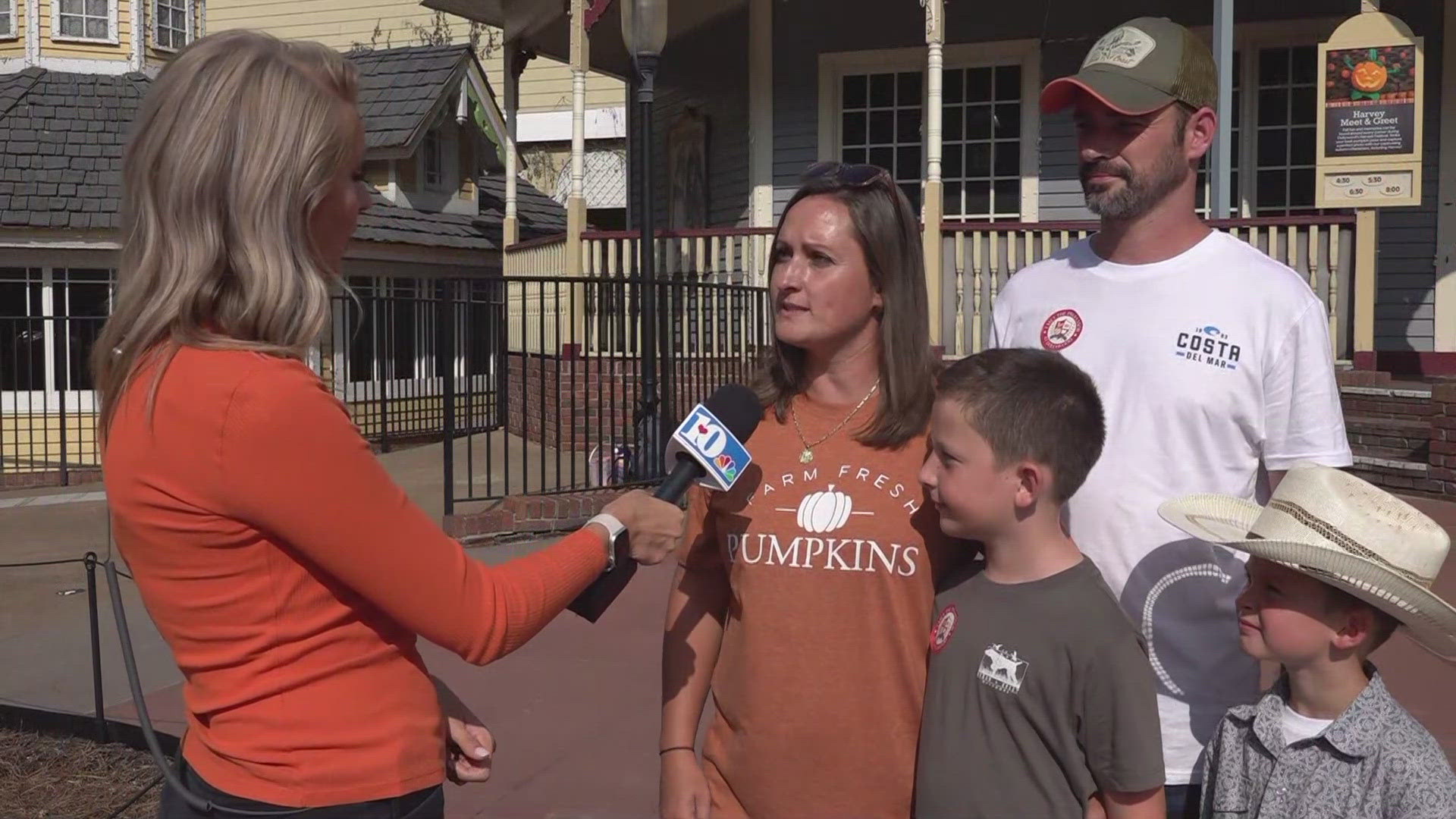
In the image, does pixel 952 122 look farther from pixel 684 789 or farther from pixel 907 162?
pixel 684 789

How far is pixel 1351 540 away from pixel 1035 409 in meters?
0.60

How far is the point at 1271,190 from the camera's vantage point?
42.5 feet

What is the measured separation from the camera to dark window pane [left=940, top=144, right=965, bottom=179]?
14.1 meters

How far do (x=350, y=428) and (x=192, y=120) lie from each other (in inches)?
19.7

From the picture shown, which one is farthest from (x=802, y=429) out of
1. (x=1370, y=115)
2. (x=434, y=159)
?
(x=434, y=159)

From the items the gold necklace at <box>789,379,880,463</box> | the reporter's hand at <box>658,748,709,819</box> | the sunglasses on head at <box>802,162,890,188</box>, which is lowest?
the reporter's hand at <box>658,748,709,819</box>

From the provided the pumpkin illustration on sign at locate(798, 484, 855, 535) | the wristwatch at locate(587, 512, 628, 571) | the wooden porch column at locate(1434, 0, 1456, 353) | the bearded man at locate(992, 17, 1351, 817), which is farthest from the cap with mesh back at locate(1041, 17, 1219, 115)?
the wooden porch column at locate(1434, 0, 1456, 353)

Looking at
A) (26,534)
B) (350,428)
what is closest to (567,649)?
(350,428)

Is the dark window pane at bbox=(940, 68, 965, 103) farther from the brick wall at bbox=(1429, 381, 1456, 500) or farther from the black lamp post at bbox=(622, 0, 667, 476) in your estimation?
the brick wall at bbox=(1429, 381, 1456, 500)

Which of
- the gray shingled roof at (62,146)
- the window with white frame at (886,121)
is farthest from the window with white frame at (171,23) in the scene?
the window with white frame at (886,121)

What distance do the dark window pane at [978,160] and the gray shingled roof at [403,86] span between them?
7804 millimetres

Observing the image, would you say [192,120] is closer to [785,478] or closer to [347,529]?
[347,529]

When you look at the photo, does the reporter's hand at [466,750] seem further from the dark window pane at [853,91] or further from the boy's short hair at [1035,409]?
the dark window pane at [853,91]

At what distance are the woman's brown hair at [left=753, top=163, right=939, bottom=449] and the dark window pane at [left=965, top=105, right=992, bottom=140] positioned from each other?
1175 centimetres
